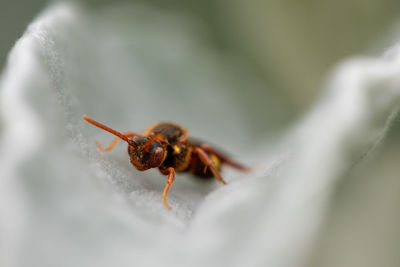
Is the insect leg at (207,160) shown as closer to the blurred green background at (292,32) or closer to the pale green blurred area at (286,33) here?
the pale green blurred area at (286,33)

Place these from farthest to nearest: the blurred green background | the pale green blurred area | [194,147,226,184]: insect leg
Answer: the blurred green background < the pale green blurred area < [194,147,226,184]: insect leg

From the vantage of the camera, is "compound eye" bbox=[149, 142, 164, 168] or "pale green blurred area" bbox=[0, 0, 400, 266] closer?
"compound eye" bbox=[149, 142, 164, 168]

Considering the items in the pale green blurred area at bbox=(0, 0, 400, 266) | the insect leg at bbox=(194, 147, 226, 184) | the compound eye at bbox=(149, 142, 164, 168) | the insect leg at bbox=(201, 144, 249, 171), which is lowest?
the compound eye at bbox=(149, 142, 164, 168)

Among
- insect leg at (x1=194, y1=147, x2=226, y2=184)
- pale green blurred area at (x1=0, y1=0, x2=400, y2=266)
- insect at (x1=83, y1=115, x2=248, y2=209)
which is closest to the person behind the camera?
insect at (x1=83, y1=115, x2=248, y2=209)

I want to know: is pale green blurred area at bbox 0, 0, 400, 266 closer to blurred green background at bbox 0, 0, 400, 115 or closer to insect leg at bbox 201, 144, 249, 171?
blurred green background at bbox 0, 0, 400, 115

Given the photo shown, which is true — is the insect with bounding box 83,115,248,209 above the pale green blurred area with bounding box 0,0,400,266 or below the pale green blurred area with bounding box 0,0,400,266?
below

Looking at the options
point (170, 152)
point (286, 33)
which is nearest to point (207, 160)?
point (170, 152)

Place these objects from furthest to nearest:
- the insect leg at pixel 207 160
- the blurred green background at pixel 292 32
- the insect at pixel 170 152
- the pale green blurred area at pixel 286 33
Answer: the blurred green background at pixel 292 32 → the pale green blurred area at pixel 286 33 → the insect leg at pixel 207 160 → the insect at pixel 170 152

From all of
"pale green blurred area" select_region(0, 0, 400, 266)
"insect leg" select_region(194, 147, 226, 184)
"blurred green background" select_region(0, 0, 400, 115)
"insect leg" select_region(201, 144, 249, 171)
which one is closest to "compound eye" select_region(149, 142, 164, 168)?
"insect leg" select_region(194, 147, 226, 184)

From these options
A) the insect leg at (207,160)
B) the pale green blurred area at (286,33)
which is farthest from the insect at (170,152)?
the pale green blurred area at (286,33)
